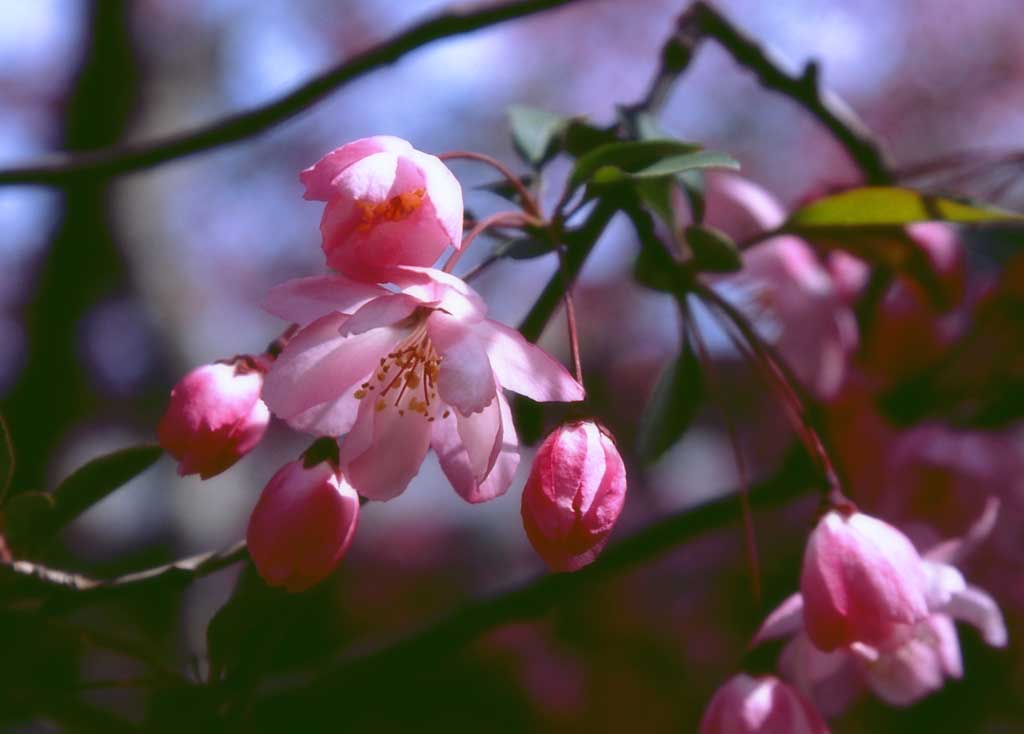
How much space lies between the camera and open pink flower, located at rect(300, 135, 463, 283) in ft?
1.87

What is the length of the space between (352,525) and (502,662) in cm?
174

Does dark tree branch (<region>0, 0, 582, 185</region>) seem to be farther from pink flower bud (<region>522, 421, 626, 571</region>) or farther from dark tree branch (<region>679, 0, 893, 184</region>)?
pink flower bud (<region>522, 421, 626, 571</region>)

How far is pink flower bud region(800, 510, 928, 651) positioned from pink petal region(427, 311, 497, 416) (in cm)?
26

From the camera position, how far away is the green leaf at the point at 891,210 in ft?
2.39

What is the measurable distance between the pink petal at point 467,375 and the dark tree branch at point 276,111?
481 millimetres

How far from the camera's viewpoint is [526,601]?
1045mm

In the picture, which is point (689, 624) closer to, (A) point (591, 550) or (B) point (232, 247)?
(A) point (591, 550)

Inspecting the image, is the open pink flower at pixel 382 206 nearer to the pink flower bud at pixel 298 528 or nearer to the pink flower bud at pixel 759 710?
the pink flower bud at pixel 298 528

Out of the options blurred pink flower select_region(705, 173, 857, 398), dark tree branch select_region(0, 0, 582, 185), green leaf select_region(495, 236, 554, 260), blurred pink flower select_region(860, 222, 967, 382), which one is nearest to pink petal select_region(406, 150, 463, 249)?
green leaf select_region(495, 236, 554, 260)

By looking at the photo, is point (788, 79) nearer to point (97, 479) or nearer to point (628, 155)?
point (628, 155)

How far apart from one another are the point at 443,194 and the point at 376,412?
0.16 meters

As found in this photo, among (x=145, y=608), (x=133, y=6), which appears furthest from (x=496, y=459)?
(x=133, y=6)

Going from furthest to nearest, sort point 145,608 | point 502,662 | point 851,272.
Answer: point 145,608 → point 502,662 → point 851,272

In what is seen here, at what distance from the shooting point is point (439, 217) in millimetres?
584
